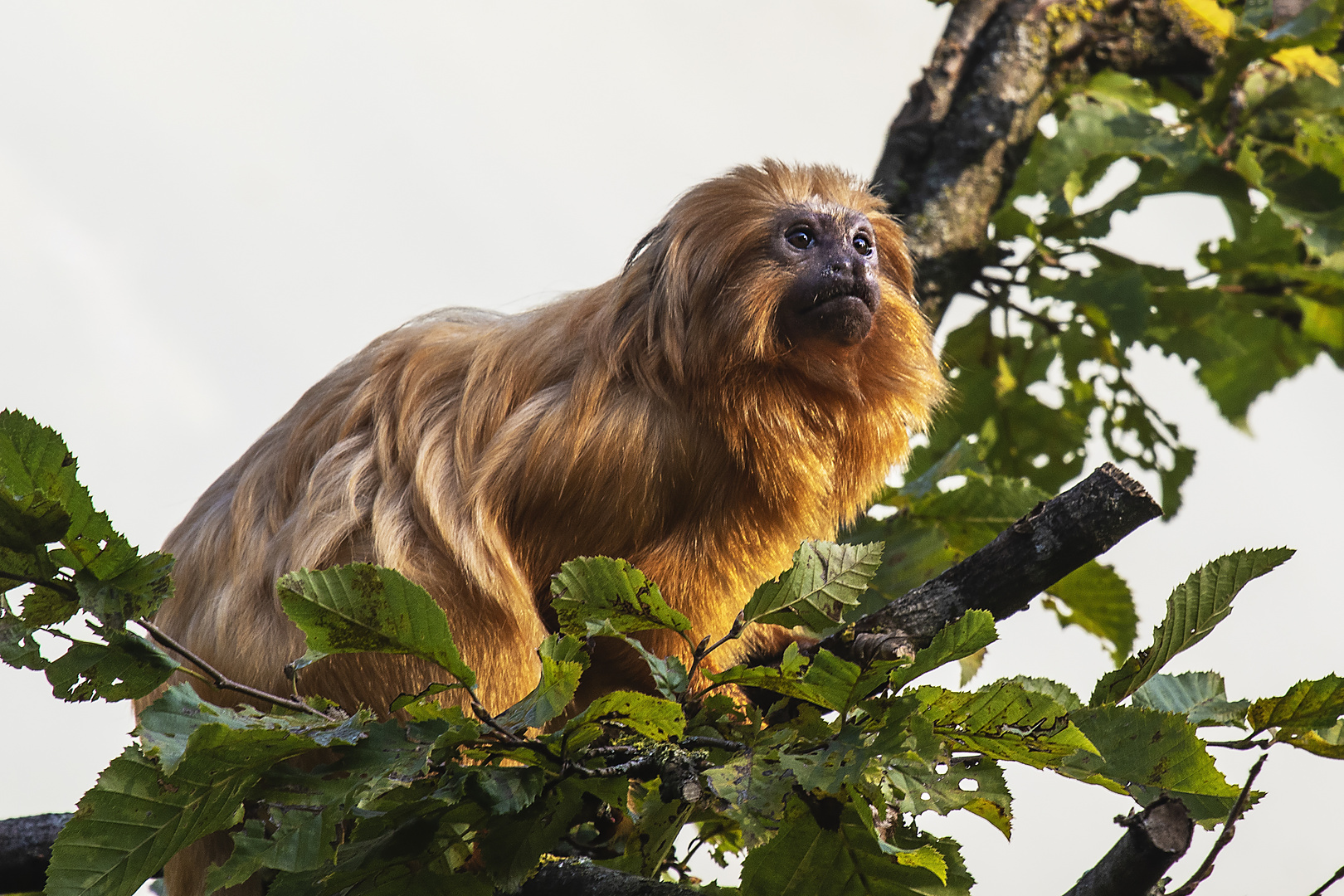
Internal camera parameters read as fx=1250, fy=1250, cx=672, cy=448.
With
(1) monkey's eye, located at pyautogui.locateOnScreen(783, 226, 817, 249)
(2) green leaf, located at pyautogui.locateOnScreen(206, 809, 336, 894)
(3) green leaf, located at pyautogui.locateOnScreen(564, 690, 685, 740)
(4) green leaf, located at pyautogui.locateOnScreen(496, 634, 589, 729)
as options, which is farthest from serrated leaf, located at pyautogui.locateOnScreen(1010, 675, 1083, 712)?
(1) monkey's eye, located at pyautogui.locateOnScreen(783, 226, 817, 249)

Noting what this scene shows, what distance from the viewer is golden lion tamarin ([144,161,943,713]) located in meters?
2.66

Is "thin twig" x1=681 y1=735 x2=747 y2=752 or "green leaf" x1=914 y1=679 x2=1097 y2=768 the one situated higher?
"thin twig" x1=681 y1=735 x2=747 y2=752

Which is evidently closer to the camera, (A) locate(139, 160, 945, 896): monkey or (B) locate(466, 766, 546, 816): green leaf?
(B) locate(466, 766, 546, 816): green leaf

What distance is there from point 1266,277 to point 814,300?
232cm

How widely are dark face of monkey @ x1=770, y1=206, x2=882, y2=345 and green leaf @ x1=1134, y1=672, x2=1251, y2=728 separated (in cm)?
112

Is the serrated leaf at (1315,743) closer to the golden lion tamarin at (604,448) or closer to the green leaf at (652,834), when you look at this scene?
the green leaf at (652,834)

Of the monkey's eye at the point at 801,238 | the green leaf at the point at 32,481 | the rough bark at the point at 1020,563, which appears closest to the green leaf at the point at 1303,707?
the rough bark at the point at 1020,563

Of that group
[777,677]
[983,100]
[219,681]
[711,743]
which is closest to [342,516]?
[219,681]

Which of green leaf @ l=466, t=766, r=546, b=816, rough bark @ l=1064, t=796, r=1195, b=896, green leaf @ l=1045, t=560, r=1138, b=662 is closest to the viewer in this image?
rough bark @ l=1064, t=796, r=1195, b=896

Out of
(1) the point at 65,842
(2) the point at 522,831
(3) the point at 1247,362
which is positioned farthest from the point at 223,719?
(3) the point at 1247,362

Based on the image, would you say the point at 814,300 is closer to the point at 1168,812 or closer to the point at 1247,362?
the point at 1168,812

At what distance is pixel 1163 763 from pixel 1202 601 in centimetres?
25

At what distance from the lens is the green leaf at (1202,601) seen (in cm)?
181

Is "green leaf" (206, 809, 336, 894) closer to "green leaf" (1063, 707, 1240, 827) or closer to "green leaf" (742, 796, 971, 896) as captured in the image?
"green leaf" (742, 796, 971, 896)
